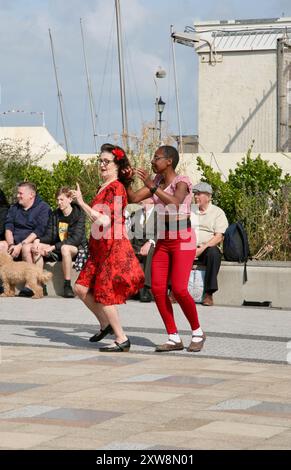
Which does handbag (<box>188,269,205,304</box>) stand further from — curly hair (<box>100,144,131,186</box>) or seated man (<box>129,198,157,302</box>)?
curly hair (<box>100,144,131,186</box>)

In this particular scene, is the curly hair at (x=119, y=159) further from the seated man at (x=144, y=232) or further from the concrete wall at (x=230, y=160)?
the concrete wall at (x=230, y=160)

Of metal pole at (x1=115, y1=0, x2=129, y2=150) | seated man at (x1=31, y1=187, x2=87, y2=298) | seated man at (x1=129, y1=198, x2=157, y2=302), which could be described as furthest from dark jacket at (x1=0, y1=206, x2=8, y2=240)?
metal pole at (x1=115, y1=0, x2=129, y2=150)

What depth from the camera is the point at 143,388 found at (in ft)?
26.5

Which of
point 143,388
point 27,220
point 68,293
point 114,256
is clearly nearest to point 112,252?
point 114,256

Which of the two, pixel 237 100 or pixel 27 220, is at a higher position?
pixel 237 100

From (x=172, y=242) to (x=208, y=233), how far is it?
16.1ft

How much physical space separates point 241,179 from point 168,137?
2690 millimetres

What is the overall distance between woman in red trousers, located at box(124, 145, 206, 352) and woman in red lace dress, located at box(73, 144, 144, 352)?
15cm

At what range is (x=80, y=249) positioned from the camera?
16.1 m

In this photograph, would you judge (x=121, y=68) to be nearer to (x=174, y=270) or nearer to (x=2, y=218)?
(x=2, y=218)

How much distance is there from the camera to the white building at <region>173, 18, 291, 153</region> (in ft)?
156

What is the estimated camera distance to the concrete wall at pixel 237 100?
156 feet
